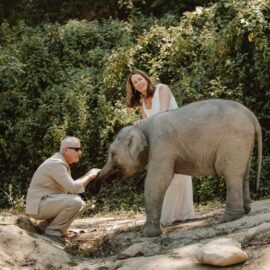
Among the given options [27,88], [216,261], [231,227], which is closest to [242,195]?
[231,227]

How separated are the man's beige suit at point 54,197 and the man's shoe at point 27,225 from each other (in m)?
0.13

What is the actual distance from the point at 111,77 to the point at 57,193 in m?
5.22

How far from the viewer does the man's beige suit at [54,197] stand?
20.3 ft

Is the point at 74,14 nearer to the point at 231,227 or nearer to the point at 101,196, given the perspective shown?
the point at 101,196

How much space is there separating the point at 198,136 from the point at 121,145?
84cm

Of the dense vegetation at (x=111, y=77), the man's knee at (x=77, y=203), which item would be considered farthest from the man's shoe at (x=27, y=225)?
the dense vegetation at (x=111, y=77)

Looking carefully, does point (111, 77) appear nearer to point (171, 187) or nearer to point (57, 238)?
point (171, 187)

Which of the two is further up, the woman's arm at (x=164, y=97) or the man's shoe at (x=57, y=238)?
the woman's arm at (x=164, y=97)

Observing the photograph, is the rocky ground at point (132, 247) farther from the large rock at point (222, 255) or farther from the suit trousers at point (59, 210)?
the suit trousers at point (59, 210)

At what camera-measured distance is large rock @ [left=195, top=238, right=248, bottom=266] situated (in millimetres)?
4133

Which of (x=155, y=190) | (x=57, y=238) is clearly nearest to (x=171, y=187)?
(x=155, y=190)

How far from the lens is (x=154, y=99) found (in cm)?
680

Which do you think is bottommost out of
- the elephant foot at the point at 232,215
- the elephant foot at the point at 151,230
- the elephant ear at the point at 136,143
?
the elephant foot at the point at 151,230

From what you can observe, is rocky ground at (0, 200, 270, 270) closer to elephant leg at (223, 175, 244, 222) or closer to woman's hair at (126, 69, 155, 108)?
elephant leg at (223, 175, 244, 222)
